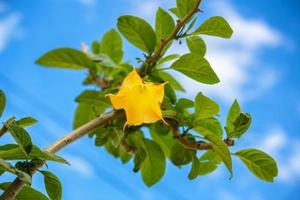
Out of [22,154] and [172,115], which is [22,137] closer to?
[22,154]

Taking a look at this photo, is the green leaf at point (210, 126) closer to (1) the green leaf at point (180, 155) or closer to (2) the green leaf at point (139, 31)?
(1) the green leaf at point (180, 155)

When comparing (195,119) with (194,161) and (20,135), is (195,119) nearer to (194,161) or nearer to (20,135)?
(194,161)

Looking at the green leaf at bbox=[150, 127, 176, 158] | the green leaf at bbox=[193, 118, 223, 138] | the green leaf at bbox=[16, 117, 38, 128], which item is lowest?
the green leaf at bbox=[16, 117, 38, 128]

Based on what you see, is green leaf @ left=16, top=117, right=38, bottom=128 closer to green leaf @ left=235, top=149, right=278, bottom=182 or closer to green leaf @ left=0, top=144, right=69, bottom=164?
green leaf @ left=0, top=144, right=69, bottom=164

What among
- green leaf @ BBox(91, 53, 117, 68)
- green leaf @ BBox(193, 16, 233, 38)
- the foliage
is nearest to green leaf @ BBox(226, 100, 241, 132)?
the foliage

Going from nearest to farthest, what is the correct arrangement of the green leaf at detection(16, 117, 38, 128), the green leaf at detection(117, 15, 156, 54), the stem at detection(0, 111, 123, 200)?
the stem at detection(0, 111, 123, 200) → the green leaf at detection(16, 117, 38, 128) → the green leaf at detection(117, 15, 156, 54)

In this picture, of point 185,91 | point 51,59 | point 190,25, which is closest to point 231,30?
point 190,25

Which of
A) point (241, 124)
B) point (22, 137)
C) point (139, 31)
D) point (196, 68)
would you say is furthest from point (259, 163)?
point (22, 137)

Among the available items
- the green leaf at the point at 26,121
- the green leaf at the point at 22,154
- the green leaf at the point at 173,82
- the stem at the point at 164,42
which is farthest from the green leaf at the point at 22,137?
the green leaf at the point at 173,82
